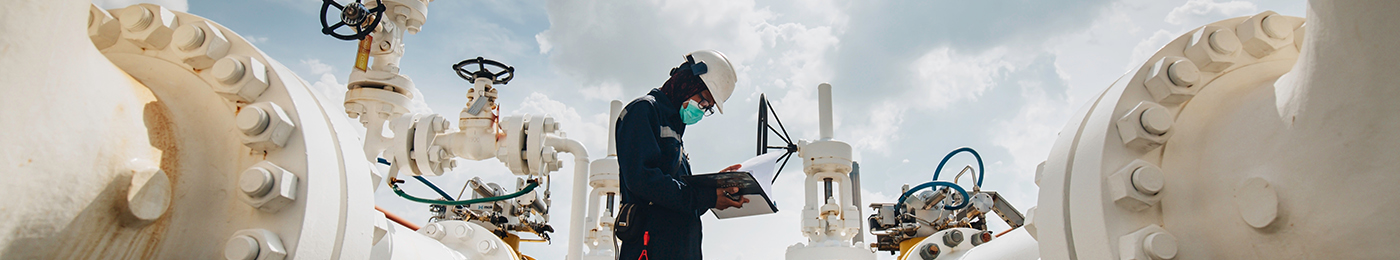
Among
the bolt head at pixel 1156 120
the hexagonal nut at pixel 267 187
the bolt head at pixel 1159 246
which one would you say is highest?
the bolt head at pixel 1156 120

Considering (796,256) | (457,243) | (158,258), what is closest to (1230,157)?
(158,258)

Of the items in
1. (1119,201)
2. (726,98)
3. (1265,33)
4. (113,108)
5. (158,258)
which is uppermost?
(726,98)

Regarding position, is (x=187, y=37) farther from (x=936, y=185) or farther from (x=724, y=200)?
(x=936, y=185)

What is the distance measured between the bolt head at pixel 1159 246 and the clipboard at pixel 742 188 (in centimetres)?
112

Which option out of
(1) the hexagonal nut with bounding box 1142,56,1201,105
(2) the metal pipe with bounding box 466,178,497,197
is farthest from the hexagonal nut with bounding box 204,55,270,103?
(2) the metal pipe with bounding box 466,178,497,197

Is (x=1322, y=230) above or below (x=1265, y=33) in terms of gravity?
below

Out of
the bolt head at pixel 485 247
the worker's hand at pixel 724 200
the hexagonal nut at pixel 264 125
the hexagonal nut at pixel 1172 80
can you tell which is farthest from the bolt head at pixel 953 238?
the hexagonal nut at pixel 264 125

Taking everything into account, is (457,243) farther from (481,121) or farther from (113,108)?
→ (113,108)

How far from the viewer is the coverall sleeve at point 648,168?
2.43 metres

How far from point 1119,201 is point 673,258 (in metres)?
1.43

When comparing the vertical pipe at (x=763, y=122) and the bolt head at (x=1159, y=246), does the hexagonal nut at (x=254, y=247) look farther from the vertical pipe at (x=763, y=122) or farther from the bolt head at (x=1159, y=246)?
the vertical pipe at (x=763, y=122)

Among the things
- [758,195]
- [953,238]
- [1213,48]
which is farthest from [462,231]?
[1213,48]

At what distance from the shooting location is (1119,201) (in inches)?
60.2

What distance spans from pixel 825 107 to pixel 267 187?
598cm
